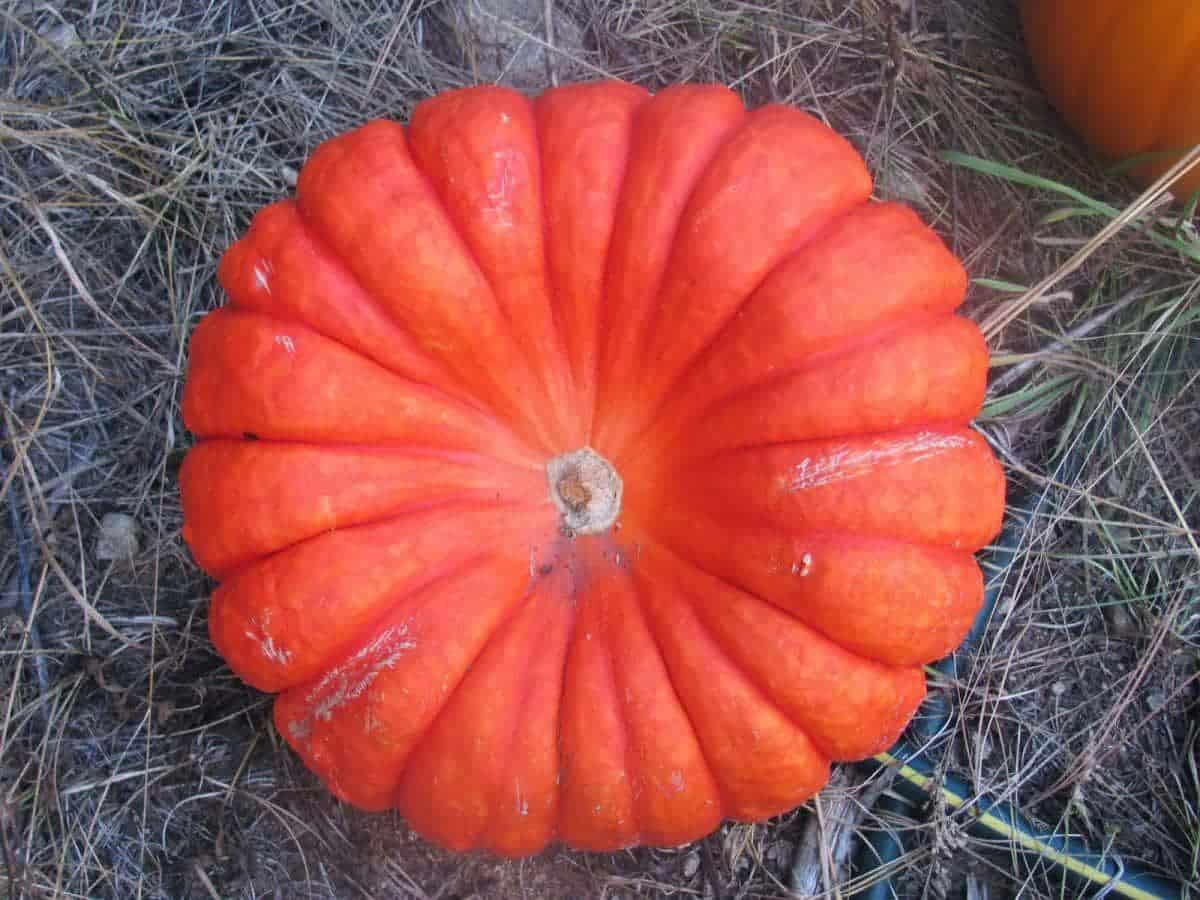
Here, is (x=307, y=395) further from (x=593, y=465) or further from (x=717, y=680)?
(x=717, y=680)

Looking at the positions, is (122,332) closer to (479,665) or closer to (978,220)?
(479,665)

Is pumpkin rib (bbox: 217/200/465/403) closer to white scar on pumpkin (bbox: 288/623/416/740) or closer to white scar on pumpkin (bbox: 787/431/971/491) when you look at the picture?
white scar on pumpkin (bbox: 288/623/416/740)

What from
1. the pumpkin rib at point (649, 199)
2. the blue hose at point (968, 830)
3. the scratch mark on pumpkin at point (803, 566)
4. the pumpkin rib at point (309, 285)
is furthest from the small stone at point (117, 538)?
the blue hose at point (968, 830)

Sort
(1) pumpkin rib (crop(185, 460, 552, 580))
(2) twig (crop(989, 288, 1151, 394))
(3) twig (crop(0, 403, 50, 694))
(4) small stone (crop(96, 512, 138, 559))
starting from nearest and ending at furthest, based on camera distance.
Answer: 1. (1) pumpkin rib (crop(185, 460, 552, 580))
2. (3) twig (crop(0, 403, 50, 694))
3. (4) small stone (crop(96, 512, 138, 559))
4. (2) twig (crop(989, 288, 1151, 394))

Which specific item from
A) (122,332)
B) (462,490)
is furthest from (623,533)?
(122,332)

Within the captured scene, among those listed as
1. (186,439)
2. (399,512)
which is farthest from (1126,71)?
(186,439)

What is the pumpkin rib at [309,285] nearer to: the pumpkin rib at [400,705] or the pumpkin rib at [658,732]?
the pumpkin rib at [400,705]


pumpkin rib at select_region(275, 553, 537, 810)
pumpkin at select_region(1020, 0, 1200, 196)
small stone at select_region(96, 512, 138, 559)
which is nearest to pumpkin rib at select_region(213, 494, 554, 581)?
pumpkin rib at select_region(275, 553, 537, 810)
